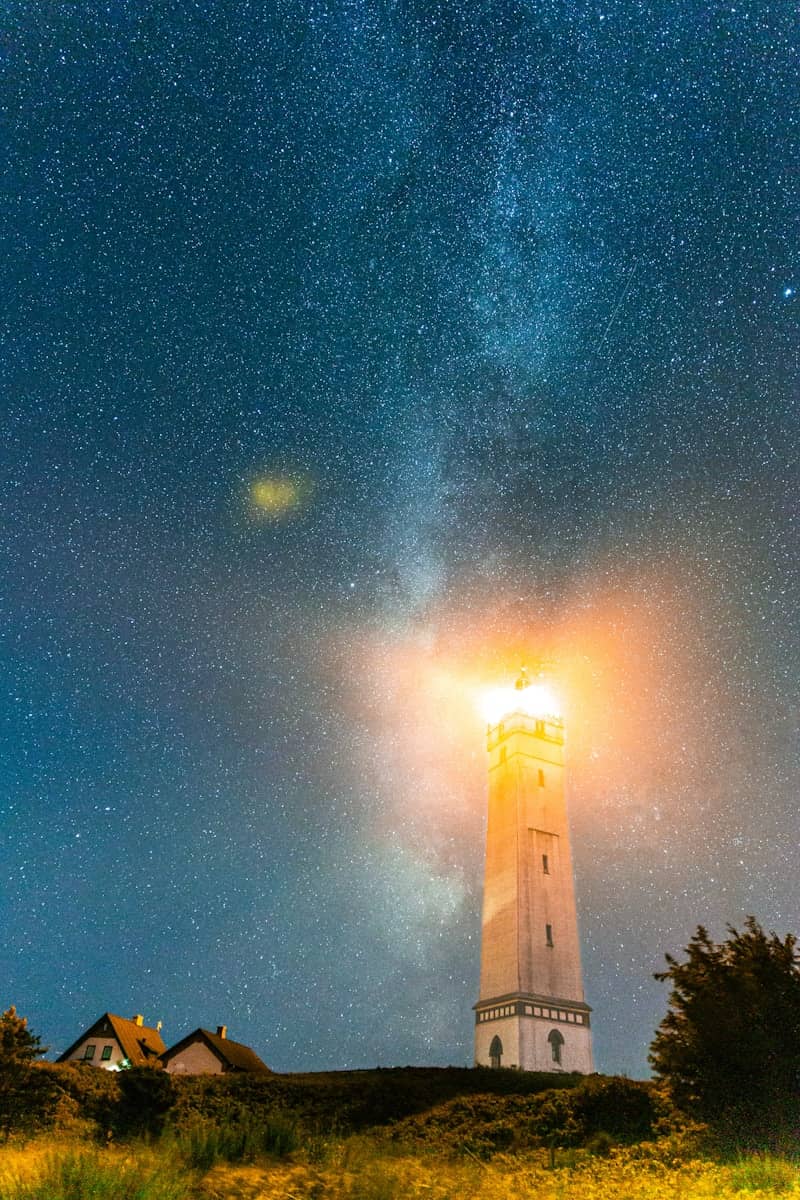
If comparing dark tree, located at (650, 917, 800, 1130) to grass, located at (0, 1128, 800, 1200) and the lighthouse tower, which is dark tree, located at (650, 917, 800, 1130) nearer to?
grass, located at (0, 1128, 800, 1200)

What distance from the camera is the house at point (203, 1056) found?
41.1m

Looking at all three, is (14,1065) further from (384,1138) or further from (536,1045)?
(536,1045)

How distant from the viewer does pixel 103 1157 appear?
824cm

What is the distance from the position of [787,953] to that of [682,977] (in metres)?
2.24

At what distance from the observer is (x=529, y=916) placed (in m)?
42.2

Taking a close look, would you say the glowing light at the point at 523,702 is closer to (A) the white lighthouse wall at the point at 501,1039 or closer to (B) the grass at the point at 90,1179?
(A) the white lighthouse wall at the point at 501,1039

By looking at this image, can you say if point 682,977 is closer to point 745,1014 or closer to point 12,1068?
point 745,1014

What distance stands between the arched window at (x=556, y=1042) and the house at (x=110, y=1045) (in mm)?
22252

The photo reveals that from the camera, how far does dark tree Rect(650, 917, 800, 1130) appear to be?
14.6m

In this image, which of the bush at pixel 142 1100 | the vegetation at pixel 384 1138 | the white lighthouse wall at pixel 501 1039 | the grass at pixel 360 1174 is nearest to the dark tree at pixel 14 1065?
the vegetation at pixel 384 1138

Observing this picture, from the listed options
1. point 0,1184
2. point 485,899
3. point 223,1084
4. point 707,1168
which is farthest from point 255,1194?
point 485,899

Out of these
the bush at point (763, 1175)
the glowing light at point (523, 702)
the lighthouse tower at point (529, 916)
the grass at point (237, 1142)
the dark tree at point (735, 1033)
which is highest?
the glowing light at point (523, 702)

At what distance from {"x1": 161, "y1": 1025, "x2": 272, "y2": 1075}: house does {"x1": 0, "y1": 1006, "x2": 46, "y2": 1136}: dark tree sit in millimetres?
21469

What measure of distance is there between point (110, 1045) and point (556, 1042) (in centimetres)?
2627
